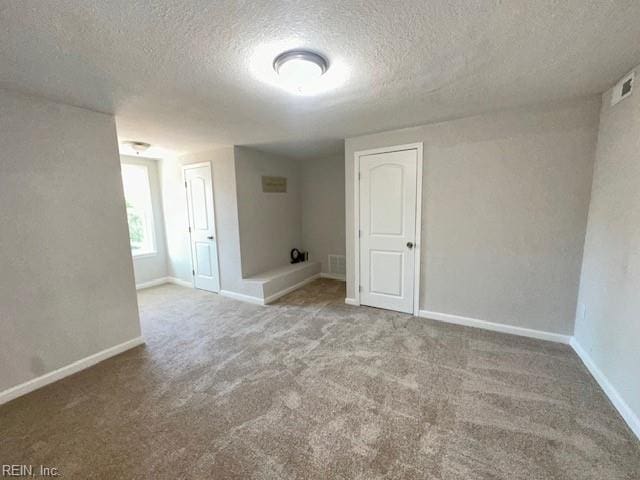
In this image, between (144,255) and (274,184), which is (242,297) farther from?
(144,255)

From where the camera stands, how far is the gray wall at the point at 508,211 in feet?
7.93

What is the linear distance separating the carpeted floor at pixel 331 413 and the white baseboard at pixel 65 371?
0.24 ft

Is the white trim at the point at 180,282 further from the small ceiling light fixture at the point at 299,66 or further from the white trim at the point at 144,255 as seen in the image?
the small ceiling light fixture at the point at 299,66

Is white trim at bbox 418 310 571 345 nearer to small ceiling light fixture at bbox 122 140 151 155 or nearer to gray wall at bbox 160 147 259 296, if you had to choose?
gray wall at bbox 160 147 259 296

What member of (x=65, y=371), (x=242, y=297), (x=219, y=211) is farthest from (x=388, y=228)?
(x=65, y=371)

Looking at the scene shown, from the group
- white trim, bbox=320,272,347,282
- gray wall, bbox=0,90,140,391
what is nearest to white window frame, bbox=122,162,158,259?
gray wall, bbox=0,90,140,391

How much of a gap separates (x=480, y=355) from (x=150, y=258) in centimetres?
532

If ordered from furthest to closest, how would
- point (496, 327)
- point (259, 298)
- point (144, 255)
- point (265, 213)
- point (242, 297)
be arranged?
1. point (144, 255)
2. point (265, 213)
3. point (242, 297)
4. point (259, 298)
5. point (496, 327)

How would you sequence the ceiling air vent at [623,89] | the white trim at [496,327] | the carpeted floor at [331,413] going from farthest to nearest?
the white trim at [496,327] → the ceiling air vent at [623,89] → the carpeted floor at [331,413]

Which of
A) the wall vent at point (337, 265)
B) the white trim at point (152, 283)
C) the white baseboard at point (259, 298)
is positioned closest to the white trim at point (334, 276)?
the wall vent at point (337, 265)

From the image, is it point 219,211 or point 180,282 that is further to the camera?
point 180,282

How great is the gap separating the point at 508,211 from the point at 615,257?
884 mm

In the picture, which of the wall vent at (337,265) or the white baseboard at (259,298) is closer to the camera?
the white baseboard at (259,298)

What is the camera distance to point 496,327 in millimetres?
2844
